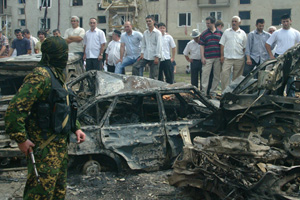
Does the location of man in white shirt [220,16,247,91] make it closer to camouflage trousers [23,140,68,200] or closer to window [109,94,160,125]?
window [109,94,160,125]

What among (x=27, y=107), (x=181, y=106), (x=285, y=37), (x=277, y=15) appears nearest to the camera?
(x=27, y=107)

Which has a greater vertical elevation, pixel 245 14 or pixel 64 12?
pixel 64 12

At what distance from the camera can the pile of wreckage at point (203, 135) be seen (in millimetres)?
3885

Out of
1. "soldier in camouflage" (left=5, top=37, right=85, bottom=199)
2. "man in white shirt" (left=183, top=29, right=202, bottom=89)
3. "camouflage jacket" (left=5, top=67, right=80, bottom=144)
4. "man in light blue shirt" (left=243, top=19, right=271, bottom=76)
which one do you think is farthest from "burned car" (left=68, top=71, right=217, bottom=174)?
"man in white shirt" (left=183, top=29, right=202, bottom=89)

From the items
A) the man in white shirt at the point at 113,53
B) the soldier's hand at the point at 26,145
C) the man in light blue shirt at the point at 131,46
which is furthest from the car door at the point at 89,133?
the man in white shirt at the point at 113,53

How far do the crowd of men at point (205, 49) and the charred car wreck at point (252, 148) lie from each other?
3.34 m

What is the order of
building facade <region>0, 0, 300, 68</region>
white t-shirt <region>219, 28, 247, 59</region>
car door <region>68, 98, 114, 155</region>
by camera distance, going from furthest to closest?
building facade <region>0, 0, 300, 68</region>
white t-shirt <region>219, 28, 247, 59</region>
car door <region>68, 98, 114, 155</region>

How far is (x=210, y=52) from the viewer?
941 centimetres

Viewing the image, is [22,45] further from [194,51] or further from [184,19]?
[184,19]

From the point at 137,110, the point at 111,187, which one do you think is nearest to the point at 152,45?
the point at 137,110

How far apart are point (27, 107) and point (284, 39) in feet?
23.5

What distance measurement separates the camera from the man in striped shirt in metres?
9.37

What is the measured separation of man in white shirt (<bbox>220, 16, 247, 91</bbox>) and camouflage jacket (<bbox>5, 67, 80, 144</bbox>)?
22.5 feet

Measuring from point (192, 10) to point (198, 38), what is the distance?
27.7 m
